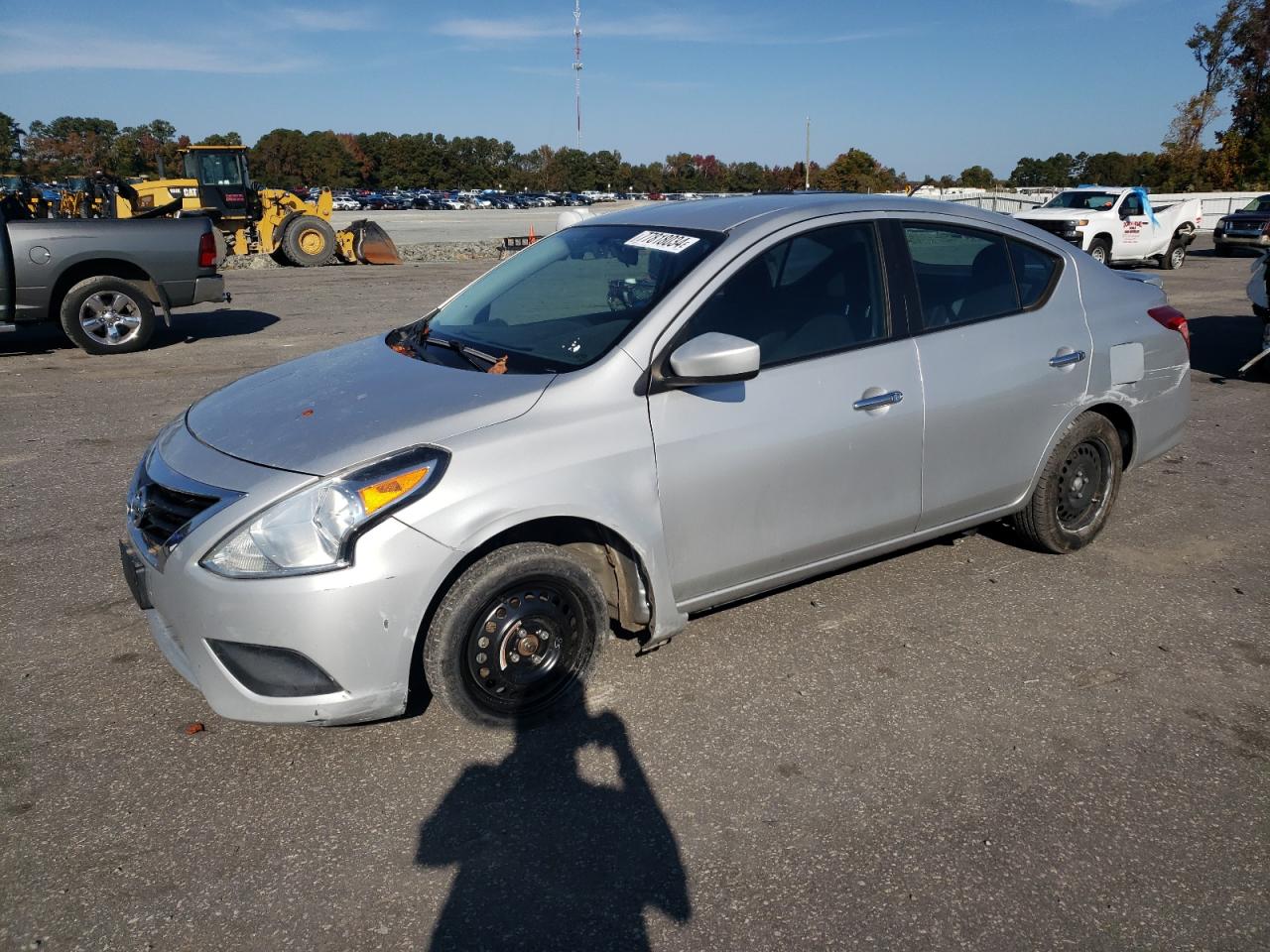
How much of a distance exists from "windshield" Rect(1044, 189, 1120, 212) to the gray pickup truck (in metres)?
16.9

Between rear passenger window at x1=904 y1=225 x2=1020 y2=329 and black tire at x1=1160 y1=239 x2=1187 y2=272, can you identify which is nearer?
rear passenger window at x1=904 y1=225 x2=1020 y2=329

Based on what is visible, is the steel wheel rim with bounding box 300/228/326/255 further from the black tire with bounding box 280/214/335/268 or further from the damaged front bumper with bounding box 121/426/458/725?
the damaged front bumper with bounding box 121/426/458/725

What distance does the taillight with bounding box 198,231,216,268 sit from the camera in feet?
36.4

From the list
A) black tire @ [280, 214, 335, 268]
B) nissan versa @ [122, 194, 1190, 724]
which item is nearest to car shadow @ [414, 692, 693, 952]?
nissan versa @ [122, 194, 1190, 724]

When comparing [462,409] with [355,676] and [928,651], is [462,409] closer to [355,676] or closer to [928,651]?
[355,676]

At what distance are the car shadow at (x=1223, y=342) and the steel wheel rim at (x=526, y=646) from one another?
8.65 metres

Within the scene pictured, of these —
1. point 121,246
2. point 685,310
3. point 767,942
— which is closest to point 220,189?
point 121,246

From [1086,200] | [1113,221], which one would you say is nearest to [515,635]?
[1113,221]

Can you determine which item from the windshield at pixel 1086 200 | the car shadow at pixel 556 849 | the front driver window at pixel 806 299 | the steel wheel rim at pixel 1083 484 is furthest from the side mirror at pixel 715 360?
the windshield at pixel 1086 200

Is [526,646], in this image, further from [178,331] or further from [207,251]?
[178,331]

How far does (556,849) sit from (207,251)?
10255mm

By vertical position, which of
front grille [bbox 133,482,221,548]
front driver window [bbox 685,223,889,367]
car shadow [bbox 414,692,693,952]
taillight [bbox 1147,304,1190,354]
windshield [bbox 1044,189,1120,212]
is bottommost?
car shadow [bbox 414,692,693,952]

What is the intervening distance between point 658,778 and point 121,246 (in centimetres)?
994

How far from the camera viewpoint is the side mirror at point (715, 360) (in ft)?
10.8
